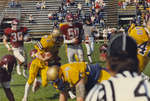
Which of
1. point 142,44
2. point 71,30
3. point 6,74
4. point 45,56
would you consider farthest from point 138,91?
point 71,30

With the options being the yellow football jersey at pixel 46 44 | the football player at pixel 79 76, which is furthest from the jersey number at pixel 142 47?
the football player at pixel 79 76

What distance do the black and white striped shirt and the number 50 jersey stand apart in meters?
4.02

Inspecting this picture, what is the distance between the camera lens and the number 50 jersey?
246 inches

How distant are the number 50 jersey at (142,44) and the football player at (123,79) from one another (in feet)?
13.0

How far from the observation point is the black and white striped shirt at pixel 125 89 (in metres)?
2.24

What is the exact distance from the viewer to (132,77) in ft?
7.53

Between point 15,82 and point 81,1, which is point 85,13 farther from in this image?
point 15,82

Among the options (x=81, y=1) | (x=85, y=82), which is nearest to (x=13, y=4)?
(x=81, y=1)

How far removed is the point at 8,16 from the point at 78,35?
1807 centimetres

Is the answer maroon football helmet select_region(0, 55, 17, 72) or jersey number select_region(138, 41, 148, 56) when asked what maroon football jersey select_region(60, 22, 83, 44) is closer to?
maroon football helmet select_region(0, 55, 17, 72)

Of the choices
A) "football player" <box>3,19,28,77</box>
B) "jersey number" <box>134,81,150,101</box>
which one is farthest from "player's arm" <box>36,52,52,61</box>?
"jersey number" <box>134,81,150,101</box>

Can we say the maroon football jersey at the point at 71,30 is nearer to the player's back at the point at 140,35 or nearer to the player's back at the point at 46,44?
the player's back at the point at 46,44

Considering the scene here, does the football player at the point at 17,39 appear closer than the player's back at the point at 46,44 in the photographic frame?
No

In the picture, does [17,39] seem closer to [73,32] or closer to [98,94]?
[73,32]
